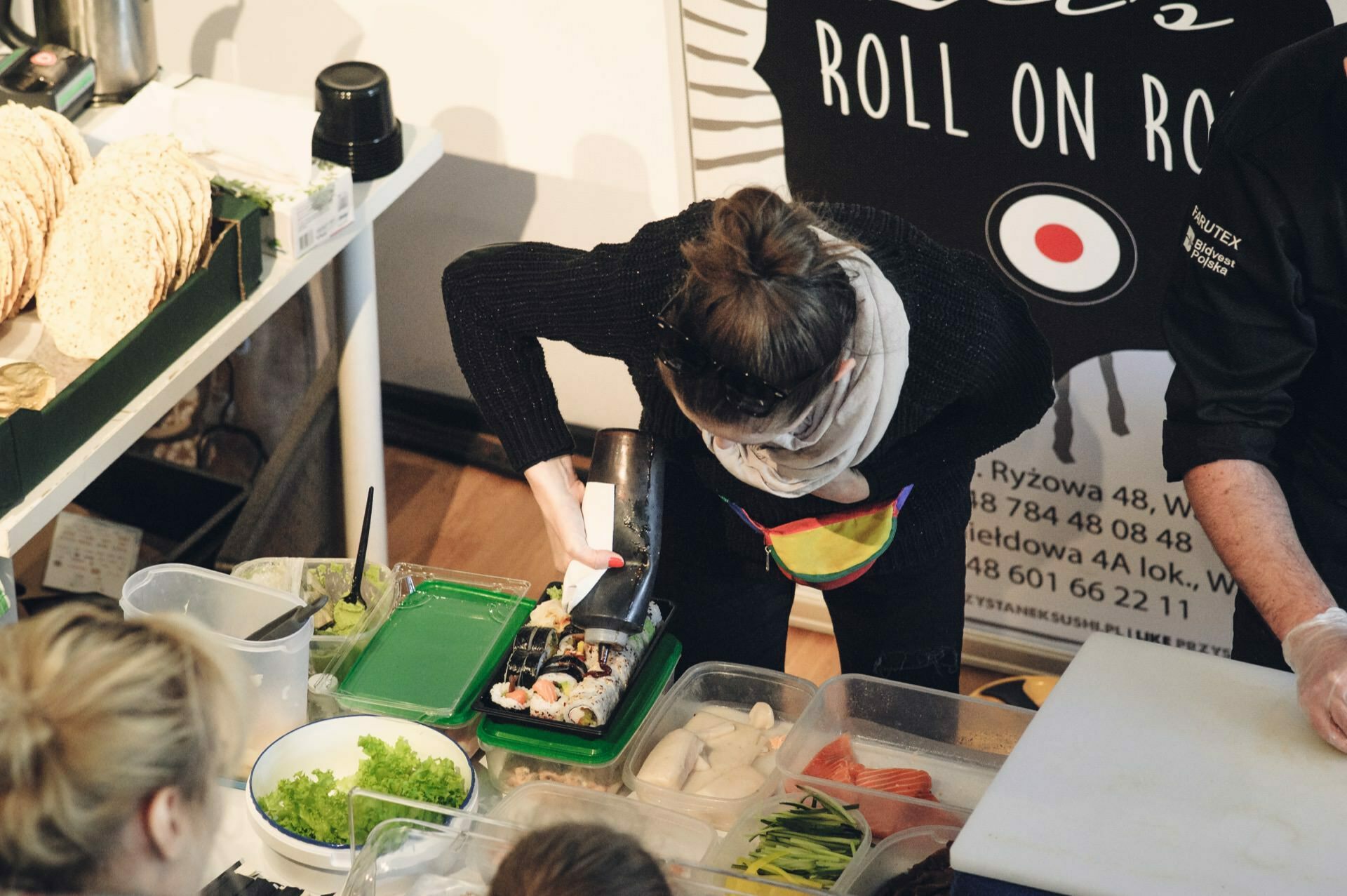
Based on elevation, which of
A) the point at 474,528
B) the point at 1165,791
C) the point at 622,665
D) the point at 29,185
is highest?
the point at 29,185

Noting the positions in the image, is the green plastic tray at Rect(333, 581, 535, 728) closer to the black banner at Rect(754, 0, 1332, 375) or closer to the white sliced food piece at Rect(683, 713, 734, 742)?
the white sliced food piece at Rect(683, 713, 734, 742)

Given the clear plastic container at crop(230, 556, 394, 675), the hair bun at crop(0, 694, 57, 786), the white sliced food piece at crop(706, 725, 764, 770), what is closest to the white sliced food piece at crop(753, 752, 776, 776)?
the white sliced food piece at crop(706, 725, 764, 770)

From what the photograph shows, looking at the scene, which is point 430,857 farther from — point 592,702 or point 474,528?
point 474,528

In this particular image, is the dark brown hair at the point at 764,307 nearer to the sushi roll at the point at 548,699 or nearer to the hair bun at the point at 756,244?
the hair bun at the point at 756,244

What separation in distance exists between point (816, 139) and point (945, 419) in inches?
40.7

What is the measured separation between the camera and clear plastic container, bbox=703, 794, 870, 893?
1.38m

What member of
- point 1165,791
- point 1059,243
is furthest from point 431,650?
point 1059,243

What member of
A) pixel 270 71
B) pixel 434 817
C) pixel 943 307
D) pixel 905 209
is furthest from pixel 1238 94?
pixel 270 71

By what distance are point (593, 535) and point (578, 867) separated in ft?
2.24

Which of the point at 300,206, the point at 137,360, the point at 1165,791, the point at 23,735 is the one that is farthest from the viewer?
the point at 300,206

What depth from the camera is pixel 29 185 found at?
6.64 ft

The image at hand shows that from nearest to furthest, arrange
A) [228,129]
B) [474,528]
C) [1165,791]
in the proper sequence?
1. [1165,791]
2. [228,129]
3. [474,528]

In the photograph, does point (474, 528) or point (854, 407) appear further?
point (474, 528)

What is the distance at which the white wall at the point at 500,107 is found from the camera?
2926mm
